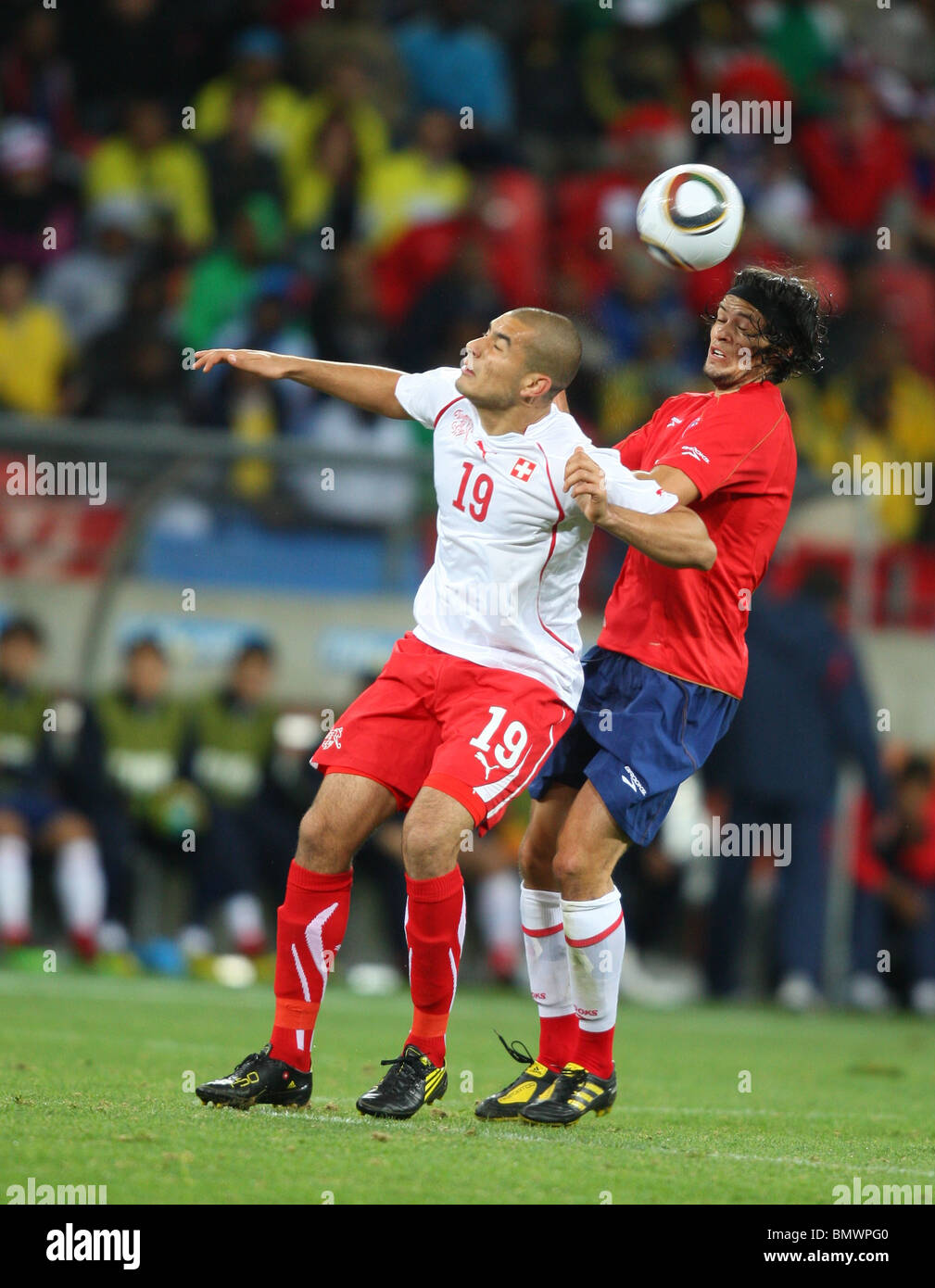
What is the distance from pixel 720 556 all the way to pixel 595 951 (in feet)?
3.81

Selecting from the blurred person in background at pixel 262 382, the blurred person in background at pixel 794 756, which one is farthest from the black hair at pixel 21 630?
the blurred person in background at pixel 794 756

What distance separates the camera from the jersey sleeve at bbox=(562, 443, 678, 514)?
5039mm

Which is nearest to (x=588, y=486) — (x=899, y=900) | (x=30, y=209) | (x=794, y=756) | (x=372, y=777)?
(x=372, y=777)

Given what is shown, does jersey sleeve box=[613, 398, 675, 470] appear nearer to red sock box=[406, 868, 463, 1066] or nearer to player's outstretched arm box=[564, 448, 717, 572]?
player's outstretched arm box=[564, 448, 717, 572]

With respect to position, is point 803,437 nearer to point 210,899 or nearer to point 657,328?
point 657,328

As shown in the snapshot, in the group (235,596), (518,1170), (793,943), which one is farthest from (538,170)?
(518,1170)

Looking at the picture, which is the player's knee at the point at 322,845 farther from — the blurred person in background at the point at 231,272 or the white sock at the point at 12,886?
the blurred person in background at the point at 231,272

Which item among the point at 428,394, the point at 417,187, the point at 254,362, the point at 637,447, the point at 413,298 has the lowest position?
the point at 637,447

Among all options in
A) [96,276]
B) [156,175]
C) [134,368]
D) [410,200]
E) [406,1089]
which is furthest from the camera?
[410,200]

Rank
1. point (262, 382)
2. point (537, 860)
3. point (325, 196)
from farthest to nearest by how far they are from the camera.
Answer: point (325, 196) → point (262, 382) → point (537, 860)

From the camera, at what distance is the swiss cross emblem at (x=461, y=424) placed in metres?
5.42

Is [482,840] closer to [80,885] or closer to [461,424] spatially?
[80,885]

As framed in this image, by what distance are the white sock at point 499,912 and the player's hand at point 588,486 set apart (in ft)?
20.3

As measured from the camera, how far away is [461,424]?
545 cm
